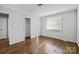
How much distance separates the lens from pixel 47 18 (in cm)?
202

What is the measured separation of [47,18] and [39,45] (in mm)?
812

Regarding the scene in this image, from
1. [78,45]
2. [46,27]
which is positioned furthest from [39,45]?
[78,45]

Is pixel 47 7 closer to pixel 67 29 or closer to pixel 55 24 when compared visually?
pixel 55 24

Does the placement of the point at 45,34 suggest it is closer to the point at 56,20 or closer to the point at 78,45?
the point at 56,20

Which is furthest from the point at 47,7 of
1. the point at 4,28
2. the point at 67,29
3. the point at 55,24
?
the point at 4,28

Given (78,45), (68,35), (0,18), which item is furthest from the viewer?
(0,18)

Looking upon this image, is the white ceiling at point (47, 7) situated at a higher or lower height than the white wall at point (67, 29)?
higher

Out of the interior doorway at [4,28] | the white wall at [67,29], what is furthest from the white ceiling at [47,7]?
the interior doorway at [4,28]

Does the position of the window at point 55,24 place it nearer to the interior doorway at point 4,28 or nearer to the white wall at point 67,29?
the white wall at point 67,29

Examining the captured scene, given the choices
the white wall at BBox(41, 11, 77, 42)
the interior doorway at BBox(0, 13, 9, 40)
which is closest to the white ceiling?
the white wall at BBox(41, 11, 77, 42)

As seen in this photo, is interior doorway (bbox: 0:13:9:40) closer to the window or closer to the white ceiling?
the white ceiling

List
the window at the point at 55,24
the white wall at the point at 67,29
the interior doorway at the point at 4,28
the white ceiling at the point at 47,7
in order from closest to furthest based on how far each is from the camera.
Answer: the white ceiling at the point at 47,7 < the white wall at the point at 67,29 < the window at the point at 55,24 < the interior doorway at the point at 4,28
